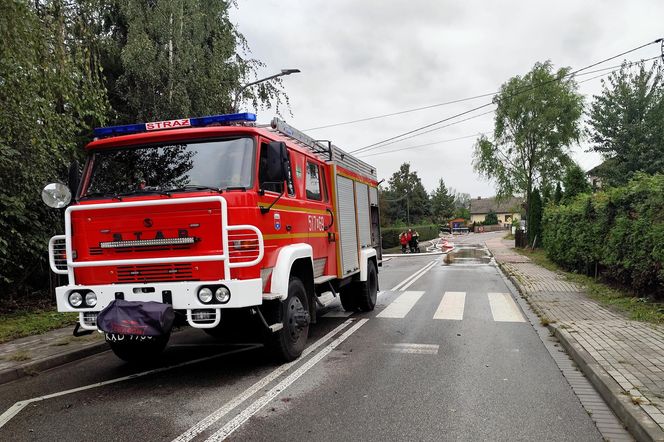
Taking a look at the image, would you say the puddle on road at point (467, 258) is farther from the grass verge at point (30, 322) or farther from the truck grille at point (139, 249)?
the truck grille at point (139, 249)

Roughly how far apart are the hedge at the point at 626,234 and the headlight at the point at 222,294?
7395 mm

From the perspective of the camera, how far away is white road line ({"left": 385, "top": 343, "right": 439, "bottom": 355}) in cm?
630

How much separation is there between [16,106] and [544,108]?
3327cm

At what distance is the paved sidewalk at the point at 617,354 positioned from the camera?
3.86 metres

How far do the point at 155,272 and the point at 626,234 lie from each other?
31.0 feet

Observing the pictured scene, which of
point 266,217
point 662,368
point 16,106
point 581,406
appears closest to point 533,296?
point 662,368

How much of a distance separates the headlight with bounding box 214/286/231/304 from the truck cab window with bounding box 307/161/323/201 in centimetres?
248

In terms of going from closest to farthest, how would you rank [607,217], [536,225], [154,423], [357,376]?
[154,423] < [357,376] < [607,217] < [536,225]

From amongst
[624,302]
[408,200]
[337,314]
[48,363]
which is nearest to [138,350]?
[48,363]

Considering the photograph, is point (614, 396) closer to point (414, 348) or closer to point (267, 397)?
point (414, 348)

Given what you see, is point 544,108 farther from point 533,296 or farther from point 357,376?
point 357,376

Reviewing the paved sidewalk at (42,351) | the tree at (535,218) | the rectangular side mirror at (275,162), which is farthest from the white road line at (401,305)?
the tree at (535,218)

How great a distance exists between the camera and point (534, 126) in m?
33.4

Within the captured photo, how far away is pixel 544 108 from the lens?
33.5m
